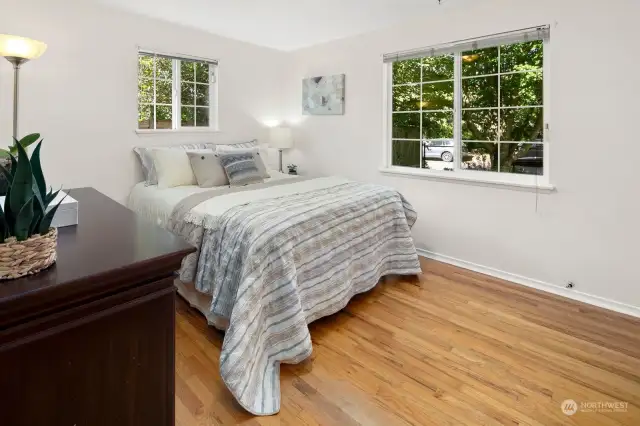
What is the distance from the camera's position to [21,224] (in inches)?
25.0

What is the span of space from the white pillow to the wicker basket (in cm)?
273

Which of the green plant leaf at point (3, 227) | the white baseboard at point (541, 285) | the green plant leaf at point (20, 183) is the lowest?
the white baseboard at point (541, 285)

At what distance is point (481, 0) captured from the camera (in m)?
3.12

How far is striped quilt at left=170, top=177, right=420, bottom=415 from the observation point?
179 centimetres

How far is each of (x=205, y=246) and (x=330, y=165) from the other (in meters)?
2.44

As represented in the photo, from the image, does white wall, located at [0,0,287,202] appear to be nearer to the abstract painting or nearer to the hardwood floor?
the abstract painting

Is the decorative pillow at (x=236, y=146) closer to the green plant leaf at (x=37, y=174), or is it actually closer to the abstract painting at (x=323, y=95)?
the abstract painting at (x=323, y=95)

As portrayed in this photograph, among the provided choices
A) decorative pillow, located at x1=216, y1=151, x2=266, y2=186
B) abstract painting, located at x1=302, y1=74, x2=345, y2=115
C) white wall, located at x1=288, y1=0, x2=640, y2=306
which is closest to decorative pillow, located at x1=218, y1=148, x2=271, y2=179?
decorative pillow, located at x1=216, y1=151, x2=266, y2=186

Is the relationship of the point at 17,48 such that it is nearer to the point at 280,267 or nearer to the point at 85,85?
the point at 85,85

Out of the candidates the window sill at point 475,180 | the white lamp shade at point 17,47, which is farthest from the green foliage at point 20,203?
the window sill at point 475,180

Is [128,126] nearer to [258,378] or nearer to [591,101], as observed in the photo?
[258,378]

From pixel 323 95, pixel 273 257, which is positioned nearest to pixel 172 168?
pixel 273 257

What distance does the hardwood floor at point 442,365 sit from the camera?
1688 mm

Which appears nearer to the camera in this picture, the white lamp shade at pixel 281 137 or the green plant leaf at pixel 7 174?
the green plant leaf at pixel 7 174
